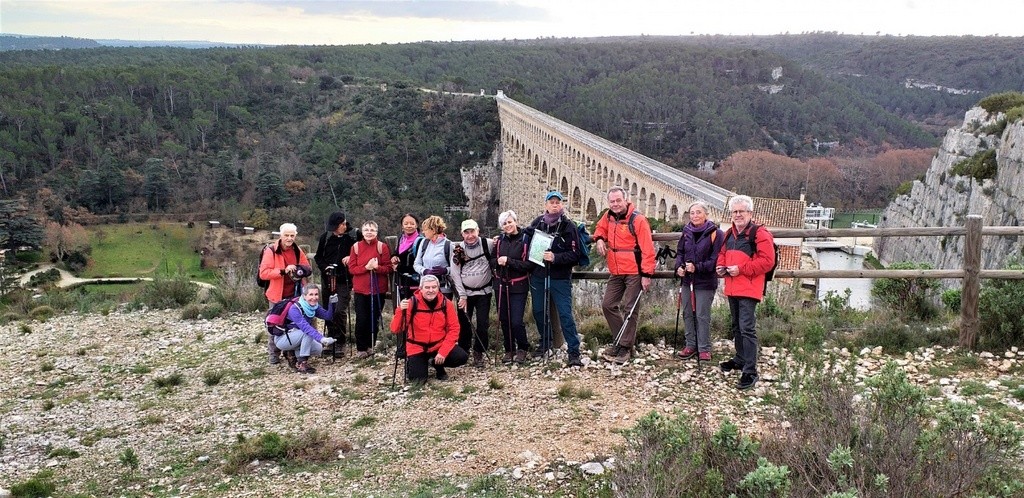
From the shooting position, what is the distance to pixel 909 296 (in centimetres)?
695

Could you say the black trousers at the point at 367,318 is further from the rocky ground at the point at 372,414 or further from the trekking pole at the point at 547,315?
the trekking pole at the point at 547,315

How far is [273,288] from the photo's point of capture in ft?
22.6

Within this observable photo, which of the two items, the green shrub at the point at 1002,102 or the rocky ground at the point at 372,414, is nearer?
the rocky ground at the point at 372,414

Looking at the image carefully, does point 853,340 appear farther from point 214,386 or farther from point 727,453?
point 214,386

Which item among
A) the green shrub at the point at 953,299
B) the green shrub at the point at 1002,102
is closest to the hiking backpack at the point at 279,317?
the green shrub at the point at 953,299

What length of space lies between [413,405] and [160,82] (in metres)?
70.4

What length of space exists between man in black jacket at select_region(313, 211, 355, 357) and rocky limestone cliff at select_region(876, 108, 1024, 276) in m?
16.4

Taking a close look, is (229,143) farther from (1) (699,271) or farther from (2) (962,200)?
(1) (699,271)

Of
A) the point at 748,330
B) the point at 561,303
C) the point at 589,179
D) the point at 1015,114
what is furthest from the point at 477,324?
the point at 589,179

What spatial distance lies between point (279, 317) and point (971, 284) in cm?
617

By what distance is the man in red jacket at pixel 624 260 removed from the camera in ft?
19.4

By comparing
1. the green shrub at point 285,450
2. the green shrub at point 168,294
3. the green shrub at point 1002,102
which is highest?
the green shrub at point 1002,102

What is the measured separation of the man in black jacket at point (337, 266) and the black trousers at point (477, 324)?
4.38ft

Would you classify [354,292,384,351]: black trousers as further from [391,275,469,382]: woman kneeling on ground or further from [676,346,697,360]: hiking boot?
[676,346,697,360]: hiking boot
